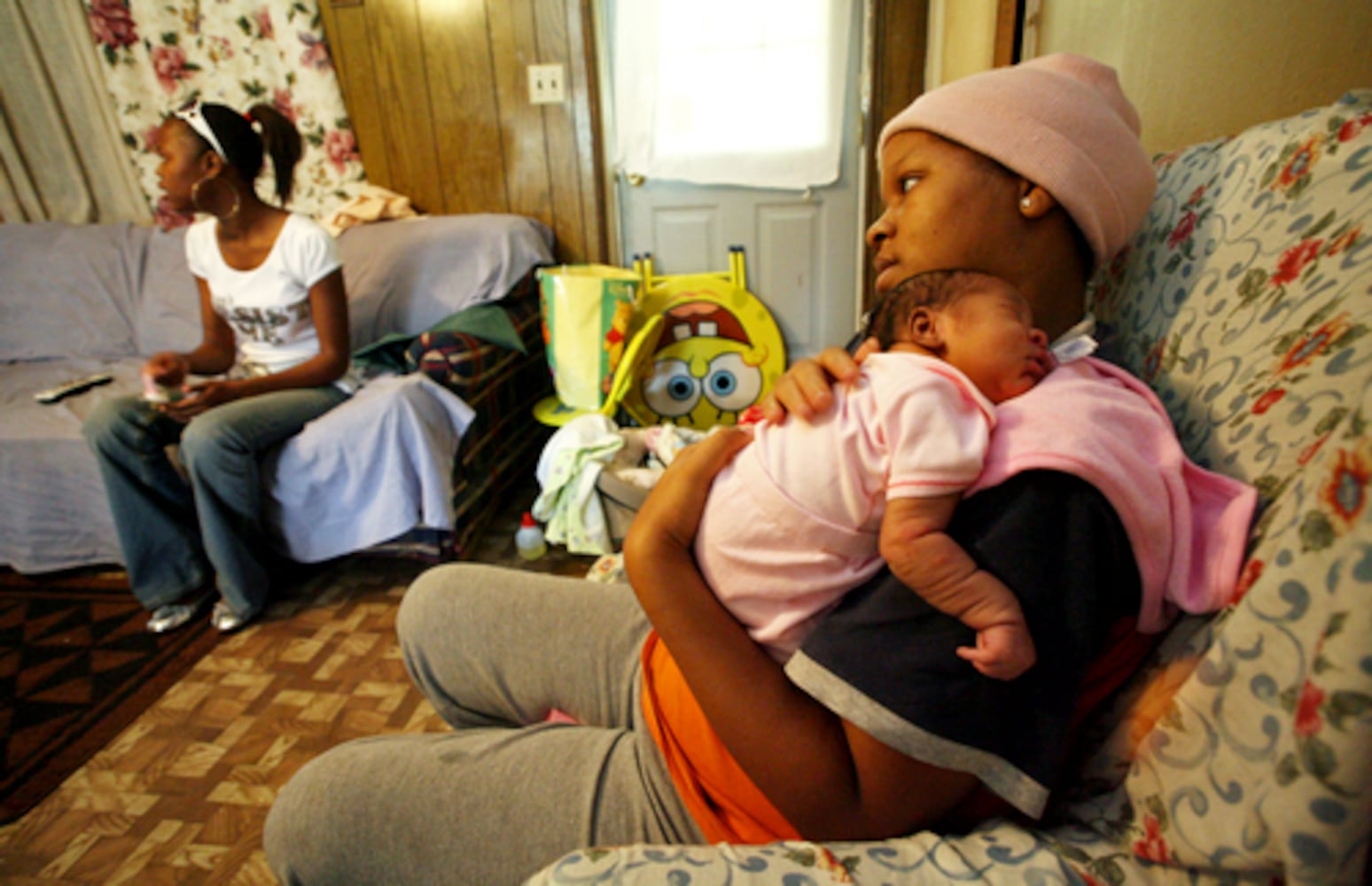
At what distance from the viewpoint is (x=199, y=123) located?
1.61 metres

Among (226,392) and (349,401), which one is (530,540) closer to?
(349,401)

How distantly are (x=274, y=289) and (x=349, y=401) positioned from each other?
0.38 meters

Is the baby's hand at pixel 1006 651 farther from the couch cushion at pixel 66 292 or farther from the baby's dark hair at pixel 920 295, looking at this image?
the couch cushion at pixel 66 292

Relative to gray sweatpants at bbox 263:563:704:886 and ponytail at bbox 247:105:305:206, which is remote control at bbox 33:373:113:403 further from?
gray sweatpants at bbox 263:563:704:886

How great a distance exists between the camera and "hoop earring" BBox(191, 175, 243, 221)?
5.33 feet

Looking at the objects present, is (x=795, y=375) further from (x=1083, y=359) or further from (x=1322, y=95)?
(x=1322, y=95)

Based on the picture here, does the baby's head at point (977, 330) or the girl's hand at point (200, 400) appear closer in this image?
the baby's head at point (977, 330)

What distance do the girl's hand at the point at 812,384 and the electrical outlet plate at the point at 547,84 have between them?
2275mm

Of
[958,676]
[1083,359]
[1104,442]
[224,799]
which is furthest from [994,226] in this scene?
[224,799]

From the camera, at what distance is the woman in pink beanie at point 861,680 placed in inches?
17.5

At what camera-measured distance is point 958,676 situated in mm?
445

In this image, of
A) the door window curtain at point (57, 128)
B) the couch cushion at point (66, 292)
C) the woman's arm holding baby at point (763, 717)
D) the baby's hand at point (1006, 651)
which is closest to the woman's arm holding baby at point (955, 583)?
the baby's hand at point (1006, 651)

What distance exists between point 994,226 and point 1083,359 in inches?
6.0

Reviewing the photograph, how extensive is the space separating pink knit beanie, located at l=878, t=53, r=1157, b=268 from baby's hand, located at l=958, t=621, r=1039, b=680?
402 millimetres
